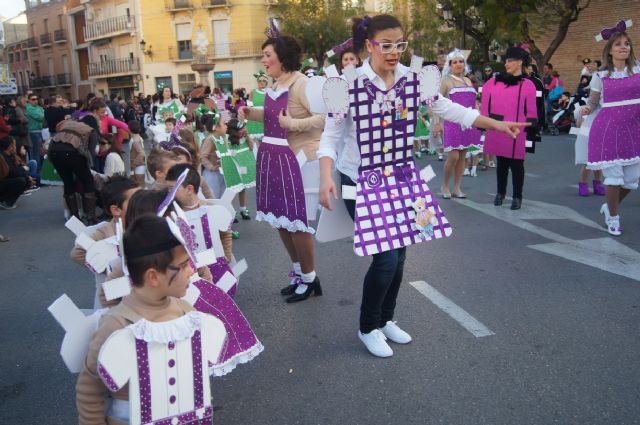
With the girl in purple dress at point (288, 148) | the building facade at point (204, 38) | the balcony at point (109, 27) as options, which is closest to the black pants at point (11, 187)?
the girl in purple dress at point (288, 148)

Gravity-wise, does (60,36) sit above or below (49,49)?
above

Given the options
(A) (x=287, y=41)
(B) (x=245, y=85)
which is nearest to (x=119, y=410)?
(A) (x=287, y=41)

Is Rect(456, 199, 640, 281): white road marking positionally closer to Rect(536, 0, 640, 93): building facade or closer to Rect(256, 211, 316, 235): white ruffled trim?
Rect(256, 211, 316, 235): white ruffled trim

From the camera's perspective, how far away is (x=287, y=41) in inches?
184

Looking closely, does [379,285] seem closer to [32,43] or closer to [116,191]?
[116,191]

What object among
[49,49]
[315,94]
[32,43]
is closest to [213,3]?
[49,49]

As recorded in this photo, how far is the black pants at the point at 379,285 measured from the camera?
3.62 metres

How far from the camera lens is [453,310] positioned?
4.52m

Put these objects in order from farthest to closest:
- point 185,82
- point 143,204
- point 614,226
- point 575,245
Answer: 1. point 185,82
2. point 614,226
3. point 575,245
4. point 143,204

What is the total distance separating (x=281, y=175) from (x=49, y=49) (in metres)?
61.7

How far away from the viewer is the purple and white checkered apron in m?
3.48

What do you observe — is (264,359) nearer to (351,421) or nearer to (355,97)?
(351,421)

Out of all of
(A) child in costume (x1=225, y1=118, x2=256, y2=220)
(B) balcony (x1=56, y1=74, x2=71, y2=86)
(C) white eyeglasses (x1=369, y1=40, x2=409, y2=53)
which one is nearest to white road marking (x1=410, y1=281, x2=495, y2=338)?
(C) white eyeglasses (x1=369, y1=40, x2=409, y2=53)

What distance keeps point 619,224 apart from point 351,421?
4.66m
